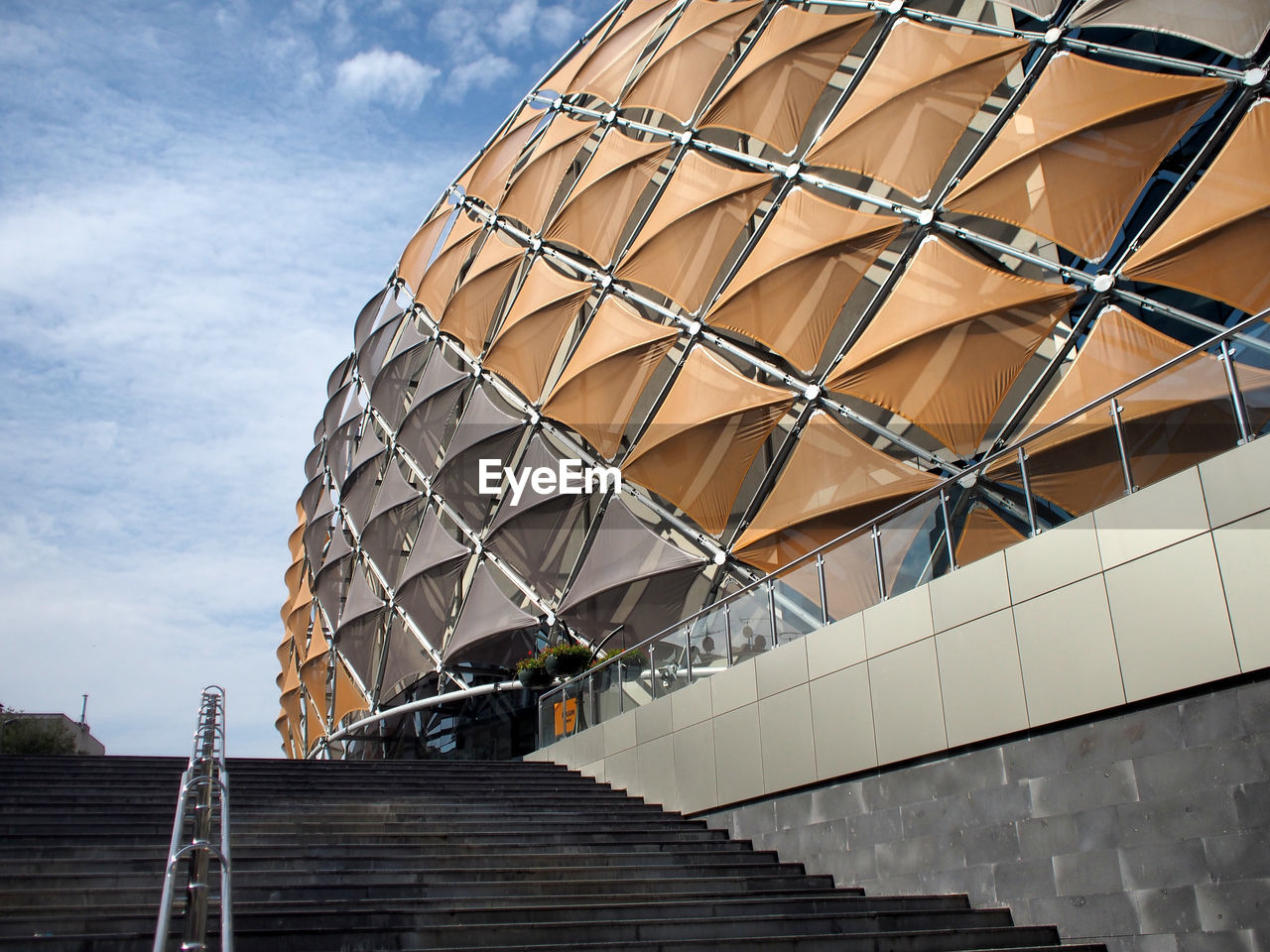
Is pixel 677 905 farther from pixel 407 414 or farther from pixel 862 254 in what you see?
pixel 407 414

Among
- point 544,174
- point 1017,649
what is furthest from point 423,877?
point 544,174

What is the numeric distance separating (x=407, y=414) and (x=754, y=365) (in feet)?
40.8

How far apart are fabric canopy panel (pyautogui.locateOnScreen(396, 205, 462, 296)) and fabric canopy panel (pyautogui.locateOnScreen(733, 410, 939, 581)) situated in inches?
674

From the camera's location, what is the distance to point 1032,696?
948cm

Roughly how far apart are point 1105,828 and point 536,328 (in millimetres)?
18319

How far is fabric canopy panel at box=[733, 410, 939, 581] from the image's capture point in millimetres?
17172

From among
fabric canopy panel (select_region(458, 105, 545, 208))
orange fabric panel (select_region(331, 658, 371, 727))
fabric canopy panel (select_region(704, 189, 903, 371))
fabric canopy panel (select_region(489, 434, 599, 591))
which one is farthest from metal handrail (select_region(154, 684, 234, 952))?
fabric canopy panel (select_region(458, 105, 545, 208))

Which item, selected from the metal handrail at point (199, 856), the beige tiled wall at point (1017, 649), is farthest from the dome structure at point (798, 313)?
the metal handrail at point (199, 856)

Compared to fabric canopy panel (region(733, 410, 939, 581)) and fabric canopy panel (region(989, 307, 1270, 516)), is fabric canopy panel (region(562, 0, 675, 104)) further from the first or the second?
fabric canopy panel (region(989, 307, 1270, 516))

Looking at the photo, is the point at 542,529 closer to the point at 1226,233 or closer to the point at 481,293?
the point at 481,293

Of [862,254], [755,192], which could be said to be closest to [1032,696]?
[862,254]

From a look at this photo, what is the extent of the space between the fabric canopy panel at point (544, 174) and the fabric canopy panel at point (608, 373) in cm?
487

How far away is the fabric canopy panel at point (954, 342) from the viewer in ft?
53.3

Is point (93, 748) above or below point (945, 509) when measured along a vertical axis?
above
